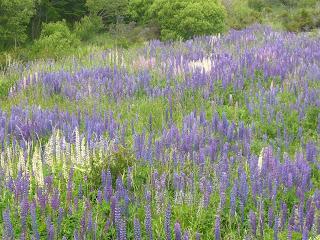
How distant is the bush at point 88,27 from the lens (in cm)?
1986

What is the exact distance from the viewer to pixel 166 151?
15.0ft

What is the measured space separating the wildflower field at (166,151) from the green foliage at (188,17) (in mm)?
5390

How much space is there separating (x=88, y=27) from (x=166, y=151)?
16.2 metres

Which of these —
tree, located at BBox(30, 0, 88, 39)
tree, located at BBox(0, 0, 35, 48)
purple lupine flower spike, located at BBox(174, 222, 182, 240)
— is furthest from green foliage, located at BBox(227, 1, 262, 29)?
purple lupine flower spike, located at BBox(174, 222, 182, 240)

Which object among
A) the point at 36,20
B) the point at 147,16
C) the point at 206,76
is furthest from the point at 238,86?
the point at 36,20

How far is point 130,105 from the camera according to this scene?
704cm

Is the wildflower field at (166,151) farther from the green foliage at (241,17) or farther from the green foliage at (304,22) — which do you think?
the green foliage at (241,17)

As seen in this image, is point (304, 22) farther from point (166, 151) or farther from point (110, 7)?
point (166, 151)

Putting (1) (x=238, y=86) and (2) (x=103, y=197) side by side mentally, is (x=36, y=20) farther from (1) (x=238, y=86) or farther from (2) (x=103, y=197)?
(2) (x=103, y=197)

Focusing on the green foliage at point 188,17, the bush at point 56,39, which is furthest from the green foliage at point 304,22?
the bush at point 56,39

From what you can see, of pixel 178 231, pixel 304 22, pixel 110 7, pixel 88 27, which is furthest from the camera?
pixel 110 7

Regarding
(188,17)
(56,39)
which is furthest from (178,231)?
(56,39)

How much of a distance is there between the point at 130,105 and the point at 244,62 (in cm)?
292

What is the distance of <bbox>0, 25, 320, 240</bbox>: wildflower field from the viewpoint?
360 centimetres
